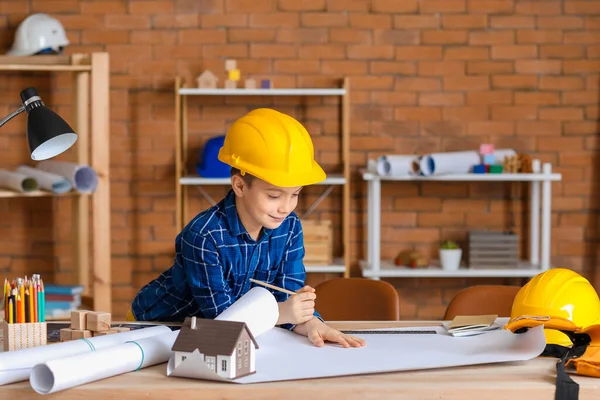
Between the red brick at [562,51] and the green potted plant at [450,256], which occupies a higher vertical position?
the red brick at [562,51]

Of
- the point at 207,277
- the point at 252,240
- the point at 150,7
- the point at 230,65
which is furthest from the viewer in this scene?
the point at 150,7

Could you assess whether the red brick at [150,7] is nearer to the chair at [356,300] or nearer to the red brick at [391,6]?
the red brick at [391,6]

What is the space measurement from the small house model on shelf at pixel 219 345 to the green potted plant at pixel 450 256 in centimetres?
248

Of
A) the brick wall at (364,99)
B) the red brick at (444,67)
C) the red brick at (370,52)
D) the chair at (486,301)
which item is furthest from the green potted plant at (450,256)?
the chair at (486,301)

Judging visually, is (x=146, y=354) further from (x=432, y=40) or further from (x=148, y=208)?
(x=432, y=40)

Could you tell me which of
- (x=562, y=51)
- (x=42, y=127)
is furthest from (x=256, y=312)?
(x=562, y=51)

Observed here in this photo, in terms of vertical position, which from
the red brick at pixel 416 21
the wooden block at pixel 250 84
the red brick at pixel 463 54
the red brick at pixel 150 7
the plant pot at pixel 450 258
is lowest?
the plant pot at pixel 450 258

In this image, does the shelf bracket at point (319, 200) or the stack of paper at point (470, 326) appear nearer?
the stack of paper at point (470, 326)

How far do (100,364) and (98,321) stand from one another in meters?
0.26

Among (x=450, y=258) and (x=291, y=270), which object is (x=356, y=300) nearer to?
(x=291, y=270)

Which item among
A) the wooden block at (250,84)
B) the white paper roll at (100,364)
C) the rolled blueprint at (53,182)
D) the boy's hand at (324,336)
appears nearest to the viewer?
the white paper roll at (100,364)

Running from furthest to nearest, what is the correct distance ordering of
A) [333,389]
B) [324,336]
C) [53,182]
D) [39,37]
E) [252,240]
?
[39,37] → [53,182] → [252,240] → [324,336] → [333,389]

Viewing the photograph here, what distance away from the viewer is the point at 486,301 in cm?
257

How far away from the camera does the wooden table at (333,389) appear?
4.76 ft
